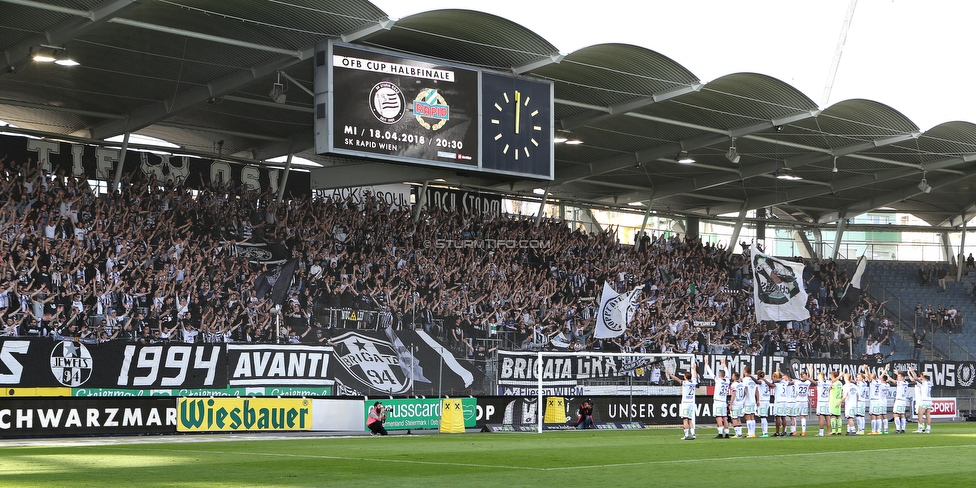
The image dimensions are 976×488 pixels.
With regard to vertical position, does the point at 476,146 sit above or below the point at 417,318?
above

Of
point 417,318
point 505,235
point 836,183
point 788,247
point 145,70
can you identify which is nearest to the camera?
point 145,70

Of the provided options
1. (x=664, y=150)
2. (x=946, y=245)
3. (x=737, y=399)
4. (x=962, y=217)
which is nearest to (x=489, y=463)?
(x=737, y=399)

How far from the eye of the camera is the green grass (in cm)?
1484

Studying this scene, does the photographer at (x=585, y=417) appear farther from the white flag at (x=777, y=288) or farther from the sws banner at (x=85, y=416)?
the sws banner at (x=85, y=416)

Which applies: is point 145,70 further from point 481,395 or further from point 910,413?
point 910,413

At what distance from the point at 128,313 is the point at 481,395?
33.4 ft

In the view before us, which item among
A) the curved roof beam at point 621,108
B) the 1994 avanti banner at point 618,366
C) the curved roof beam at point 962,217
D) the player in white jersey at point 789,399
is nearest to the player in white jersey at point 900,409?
the 1994 avanti banner at point 618,366

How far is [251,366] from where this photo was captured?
29609 millimetres

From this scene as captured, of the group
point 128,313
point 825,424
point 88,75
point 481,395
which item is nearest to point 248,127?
point 88,75

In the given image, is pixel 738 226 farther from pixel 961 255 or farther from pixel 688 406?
pixel 688 406

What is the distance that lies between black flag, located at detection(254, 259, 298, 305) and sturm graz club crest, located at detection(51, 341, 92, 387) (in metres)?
8.08

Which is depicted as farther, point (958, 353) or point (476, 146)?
point (958, 353)

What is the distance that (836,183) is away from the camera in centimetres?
5038

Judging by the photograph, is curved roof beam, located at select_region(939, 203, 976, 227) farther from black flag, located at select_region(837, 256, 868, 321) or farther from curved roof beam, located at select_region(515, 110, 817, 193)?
curved roof beam, located at select_region(515, 110, 817, 193)
